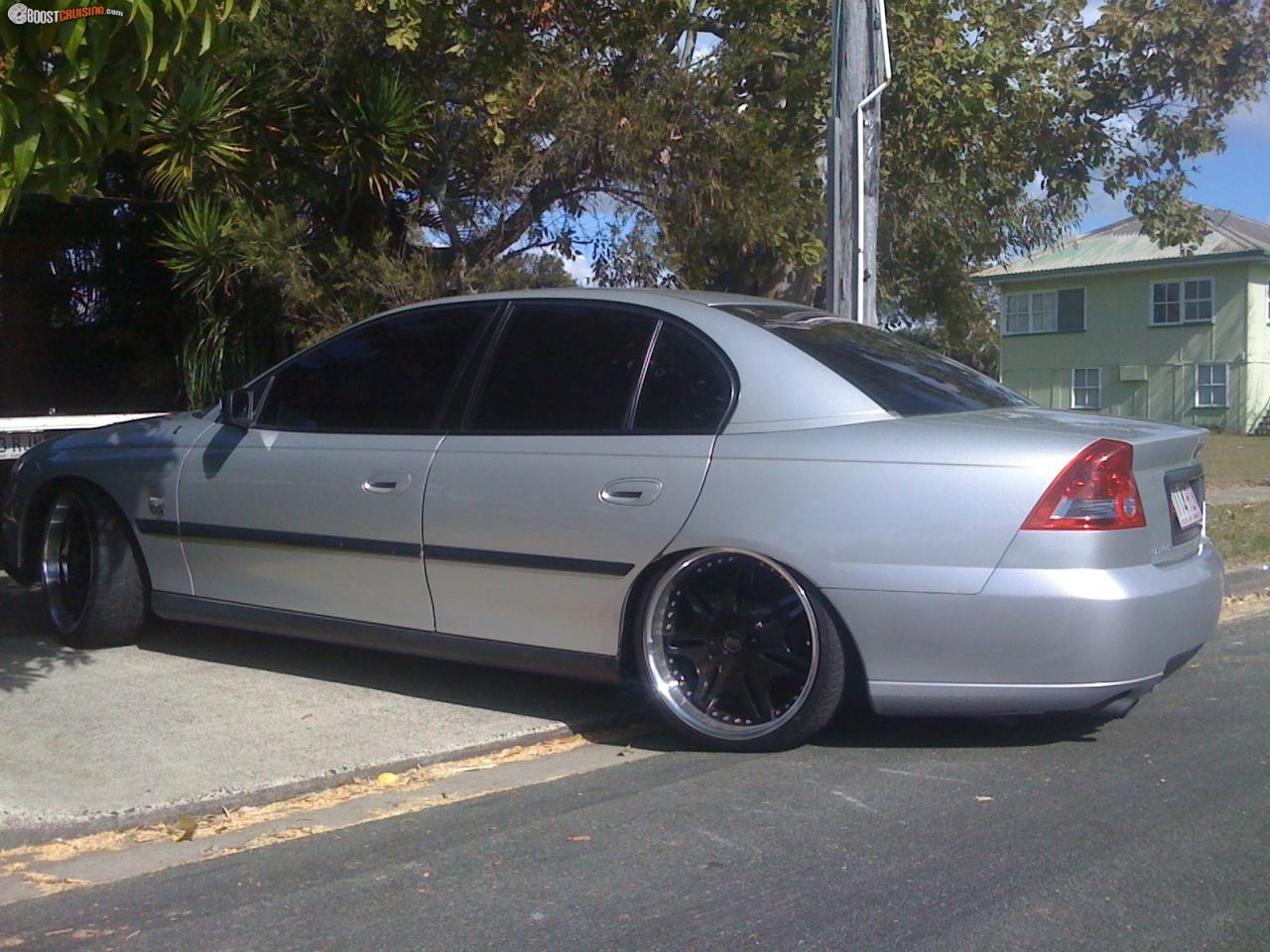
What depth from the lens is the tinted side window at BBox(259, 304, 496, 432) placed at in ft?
18.8

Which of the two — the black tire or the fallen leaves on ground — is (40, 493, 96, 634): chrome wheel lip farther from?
the fallen leaves on ground

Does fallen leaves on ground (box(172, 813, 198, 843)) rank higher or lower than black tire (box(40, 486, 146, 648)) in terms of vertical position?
lower

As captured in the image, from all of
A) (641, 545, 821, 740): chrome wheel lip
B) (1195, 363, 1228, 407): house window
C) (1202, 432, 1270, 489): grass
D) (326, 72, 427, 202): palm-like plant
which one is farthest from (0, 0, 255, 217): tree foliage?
(1195, 363, 1228, 407): house window

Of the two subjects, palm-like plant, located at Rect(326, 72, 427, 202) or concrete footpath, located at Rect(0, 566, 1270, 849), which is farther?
palm-like plant, located at Rect(326, 72, 427, 202)

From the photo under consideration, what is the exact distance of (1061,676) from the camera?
4508 mm

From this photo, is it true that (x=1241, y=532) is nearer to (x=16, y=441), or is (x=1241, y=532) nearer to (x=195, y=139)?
(x=195, y=139)

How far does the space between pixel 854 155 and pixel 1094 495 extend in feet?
13.1

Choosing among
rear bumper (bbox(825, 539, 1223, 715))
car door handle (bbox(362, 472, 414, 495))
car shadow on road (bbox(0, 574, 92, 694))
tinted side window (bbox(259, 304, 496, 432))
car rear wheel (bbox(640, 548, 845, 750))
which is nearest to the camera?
rear bumper (bbox(825, 539, 1223, 715))

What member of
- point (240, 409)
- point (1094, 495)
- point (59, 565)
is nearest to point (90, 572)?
point (59, 565)

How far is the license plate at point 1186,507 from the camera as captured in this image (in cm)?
493

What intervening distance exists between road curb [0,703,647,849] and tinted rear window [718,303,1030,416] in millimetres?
1652

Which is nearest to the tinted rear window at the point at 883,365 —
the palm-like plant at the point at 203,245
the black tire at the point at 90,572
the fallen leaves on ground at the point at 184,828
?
the fallen leaves on ground at the point at 184,828

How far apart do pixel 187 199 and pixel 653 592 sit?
5.82 meters

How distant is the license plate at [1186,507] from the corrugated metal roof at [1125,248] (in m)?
28.8
